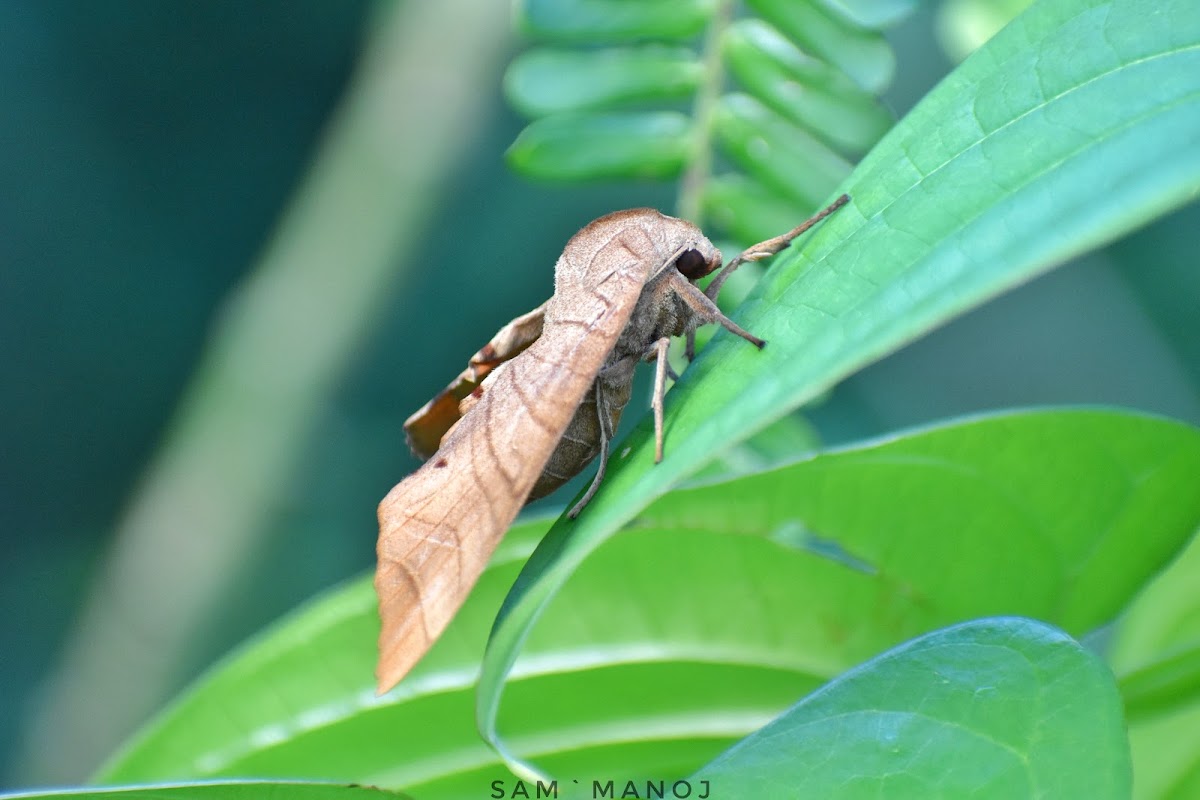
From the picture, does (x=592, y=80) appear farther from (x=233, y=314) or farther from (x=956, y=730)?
(x=233, y=314)

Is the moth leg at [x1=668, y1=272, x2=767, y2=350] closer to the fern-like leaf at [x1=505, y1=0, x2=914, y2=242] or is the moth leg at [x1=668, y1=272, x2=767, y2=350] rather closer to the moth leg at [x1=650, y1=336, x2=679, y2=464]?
the moth leg at [x1=650, y1=336, x2=679, y2=464]

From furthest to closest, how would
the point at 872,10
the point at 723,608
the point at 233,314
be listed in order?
the point at 233,314, the point at 872,10, the point at 723,608

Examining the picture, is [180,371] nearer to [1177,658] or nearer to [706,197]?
[706,197]

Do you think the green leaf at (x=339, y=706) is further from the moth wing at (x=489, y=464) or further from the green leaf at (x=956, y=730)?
the green leaf at (x=956, y=730)

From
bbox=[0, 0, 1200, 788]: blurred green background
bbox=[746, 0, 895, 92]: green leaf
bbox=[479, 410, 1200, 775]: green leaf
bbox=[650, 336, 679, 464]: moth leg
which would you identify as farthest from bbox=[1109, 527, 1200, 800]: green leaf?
bbox=[0, 0, 1200, 788]: blurred green background

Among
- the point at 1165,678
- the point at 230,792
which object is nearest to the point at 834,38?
the point at 1165,678

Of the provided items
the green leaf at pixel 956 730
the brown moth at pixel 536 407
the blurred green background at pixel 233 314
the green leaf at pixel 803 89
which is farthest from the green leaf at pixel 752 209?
the blurred green background at pixel 233 314

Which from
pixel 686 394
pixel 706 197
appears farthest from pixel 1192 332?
pixel 686 394
